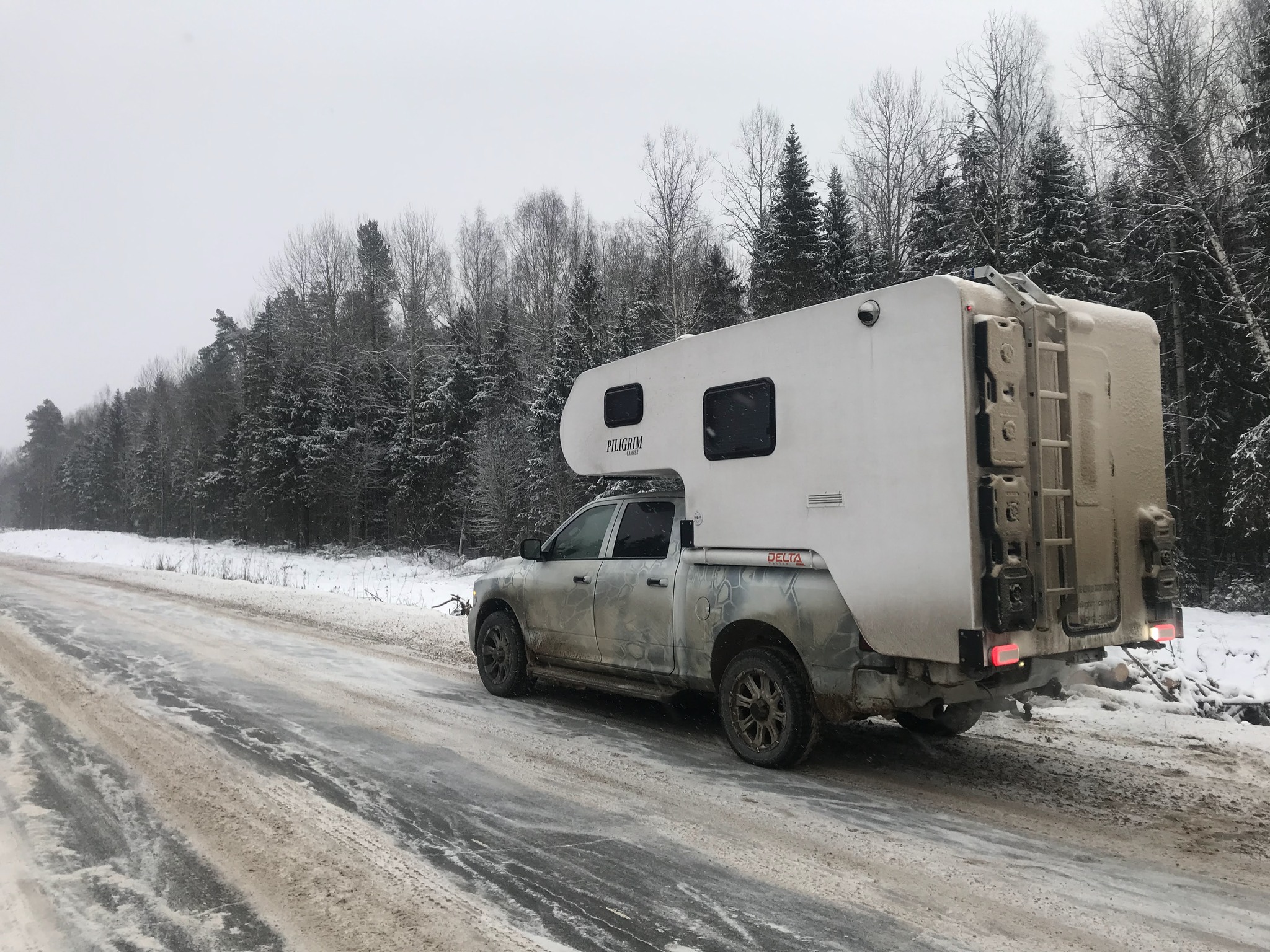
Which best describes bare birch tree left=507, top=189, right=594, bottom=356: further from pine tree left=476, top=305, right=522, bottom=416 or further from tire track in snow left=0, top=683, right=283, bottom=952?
tire track in snow left=0, top=683, right=283, bottom=952

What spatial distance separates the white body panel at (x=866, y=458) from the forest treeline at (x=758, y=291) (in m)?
14.8

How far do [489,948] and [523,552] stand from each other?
472cm

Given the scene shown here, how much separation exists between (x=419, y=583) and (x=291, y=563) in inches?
454

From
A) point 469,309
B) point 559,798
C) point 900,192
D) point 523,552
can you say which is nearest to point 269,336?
point 469,309

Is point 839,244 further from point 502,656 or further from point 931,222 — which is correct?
point 502,656

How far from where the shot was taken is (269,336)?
48.9 metres

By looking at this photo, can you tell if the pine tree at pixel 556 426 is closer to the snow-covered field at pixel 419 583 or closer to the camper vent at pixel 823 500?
the snow-covered field at pixel 419 583

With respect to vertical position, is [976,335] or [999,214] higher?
[999,214]

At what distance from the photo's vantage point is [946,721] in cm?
614

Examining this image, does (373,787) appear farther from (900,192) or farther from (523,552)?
(900,192)

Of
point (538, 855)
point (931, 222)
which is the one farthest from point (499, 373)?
point (538, 855)

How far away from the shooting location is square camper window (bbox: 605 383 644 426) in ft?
22.9

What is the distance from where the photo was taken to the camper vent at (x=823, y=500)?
5414 mm

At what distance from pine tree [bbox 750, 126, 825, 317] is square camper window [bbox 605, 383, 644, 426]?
2021 centimetres
